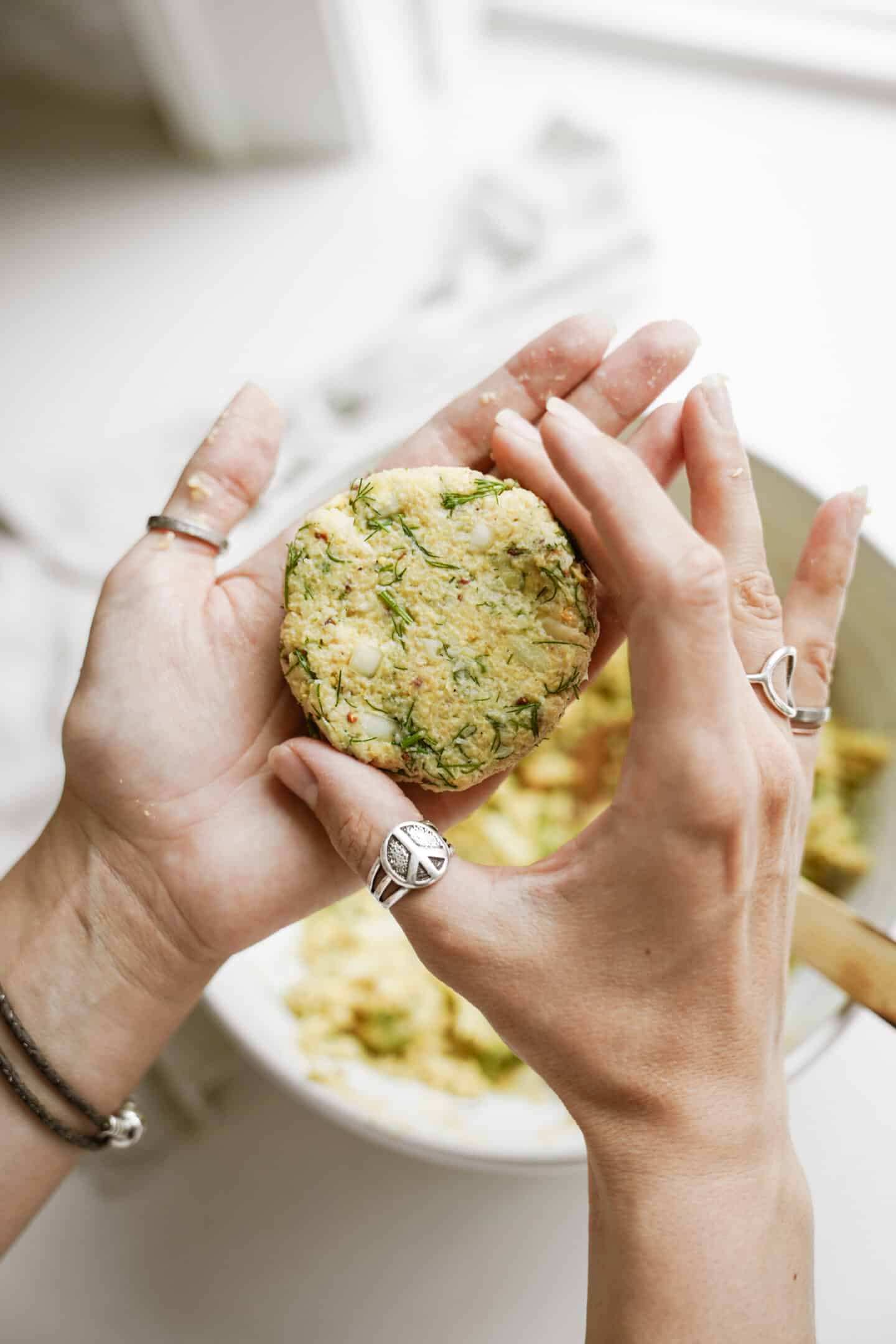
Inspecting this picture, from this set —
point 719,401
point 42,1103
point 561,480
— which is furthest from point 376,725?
point 42,1103

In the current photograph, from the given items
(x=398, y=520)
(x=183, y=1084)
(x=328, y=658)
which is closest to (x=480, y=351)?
(x=398, y=520)

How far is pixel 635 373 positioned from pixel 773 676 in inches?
22.2

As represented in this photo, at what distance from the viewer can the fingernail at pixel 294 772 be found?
140cm

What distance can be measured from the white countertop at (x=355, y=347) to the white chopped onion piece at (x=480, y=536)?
566 mm

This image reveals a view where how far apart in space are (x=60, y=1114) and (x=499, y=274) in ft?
6.46

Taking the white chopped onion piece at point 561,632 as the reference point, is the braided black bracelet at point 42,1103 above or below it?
below

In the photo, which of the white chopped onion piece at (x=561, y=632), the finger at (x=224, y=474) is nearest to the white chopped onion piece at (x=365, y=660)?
the white chopped onion piece at (x=561, y=632)

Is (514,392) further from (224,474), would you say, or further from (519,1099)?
(519,1099)

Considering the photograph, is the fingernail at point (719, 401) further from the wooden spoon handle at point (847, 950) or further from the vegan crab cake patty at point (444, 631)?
the wooden spoon handle at point (847, 950)

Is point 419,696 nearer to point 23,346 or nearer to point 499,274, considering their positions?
point 499,274

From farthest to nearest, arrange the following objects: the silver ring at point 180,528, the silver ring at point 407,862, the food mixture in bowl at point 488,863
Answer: the food mixture in bowl at point 488,863 < the silver ring at point 180,528 < the silver ring at point 407,862

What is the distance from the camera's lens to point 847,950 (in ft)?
5.14

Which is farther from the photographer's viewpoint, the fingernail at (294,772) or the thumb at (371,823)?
the fingernail at (294,772)

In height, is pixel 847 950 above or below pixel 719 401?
below
